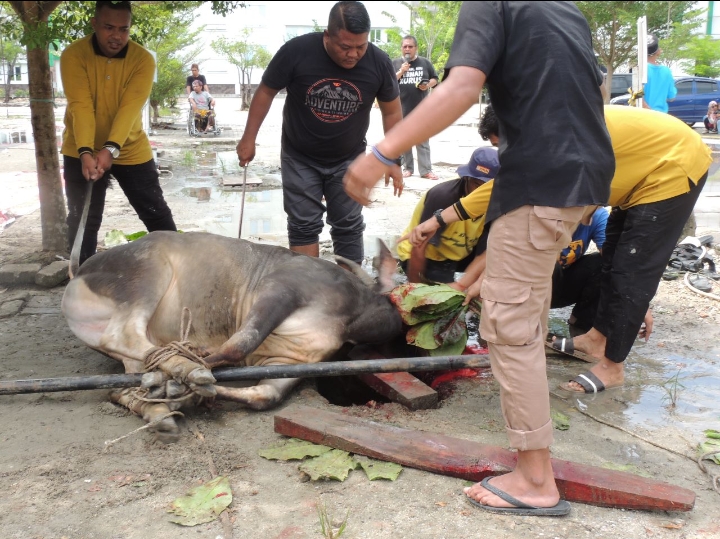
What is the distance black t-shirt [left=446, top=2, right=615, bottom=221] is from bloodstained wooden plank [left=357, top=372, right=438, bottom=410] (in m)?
1.37

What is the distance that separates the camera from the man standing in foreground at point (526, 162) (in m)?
2.48

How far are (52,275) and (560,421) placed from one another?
4115mm

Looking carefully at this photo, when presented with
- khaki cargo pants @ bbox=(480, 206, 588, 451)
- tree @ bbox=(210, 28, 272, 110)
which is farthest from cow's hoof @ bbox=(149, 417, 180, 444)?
tree @ bbox=(210, 28, 272, 110)

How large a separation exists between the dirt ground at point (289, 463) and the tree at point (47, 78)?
1.86 meters

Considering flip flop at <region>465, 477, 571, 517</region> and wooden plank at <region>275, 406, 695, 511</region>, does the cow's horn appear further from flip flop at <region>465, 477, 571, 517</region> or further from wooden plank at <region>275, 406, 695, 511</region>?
flip flop at <region>465, 477, 571, 517</region>

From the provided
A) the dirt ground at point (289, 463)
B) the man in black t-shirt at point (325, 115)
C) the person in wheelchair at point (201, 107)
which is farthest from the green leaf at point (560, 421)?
the person in wheelchair at point (201, 107)

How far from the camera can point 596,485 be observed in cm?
281

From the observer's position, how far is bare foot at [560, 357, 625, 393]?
4109mm

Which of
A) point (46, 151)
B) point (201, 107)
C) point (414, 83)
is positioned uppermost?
point (414, 83)

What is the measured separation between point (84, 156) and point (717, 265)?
5.45 metres

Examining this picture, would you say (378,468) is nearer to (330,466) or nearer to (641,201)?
(330,466)

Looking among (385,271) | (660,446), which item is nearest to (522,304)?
(660,446)

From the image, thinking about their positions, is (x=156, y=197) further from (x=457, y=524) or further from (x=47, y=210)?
(x=457, y=524)

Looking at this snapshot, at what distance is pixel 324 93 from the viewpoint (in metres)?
5.21
